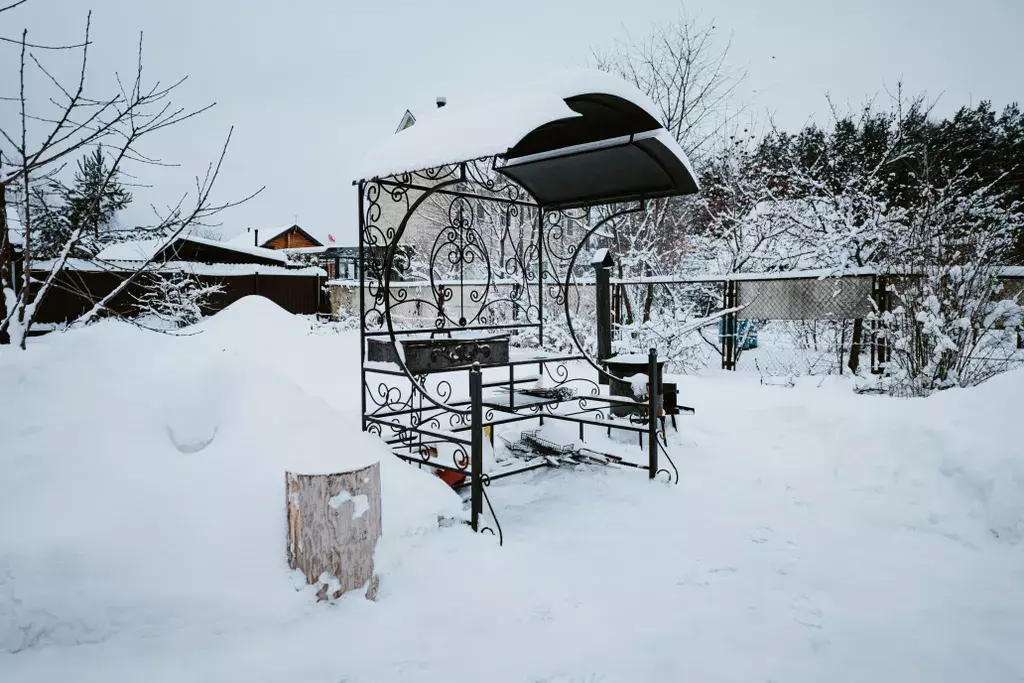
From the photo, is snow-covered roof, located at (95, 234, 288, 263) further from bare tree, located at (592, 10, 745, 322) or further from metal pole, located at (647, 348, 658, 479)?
metal pole, located at (647, 348, 658, 479)

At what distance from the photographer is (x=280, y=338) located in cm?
1149

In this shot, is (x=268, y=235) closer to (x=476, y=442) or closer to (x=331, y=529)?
(x=476, y=442)

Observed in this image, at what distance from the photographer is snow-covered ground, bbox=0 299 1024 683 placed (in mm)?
2215

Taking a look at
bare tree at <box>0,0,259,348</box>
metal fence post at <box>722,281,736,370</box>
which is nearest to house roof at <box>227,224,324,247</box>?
metal fence post at <box>722,281,736,370</box>

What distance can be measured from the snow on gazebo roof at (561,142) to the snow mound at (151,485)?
174cm

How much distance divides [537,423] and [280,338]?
7.45 meters

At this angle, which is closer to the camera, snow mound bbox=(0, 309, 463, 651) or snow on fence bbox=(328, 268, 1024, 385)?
snow mound bbox=(0, 309, 463, 651)

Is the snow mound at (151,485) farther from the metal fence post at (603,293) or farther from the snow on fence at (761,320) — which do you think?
the snow on fence at (761,320)

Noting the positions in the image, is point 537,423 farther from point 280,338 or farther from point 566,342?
point 280,338

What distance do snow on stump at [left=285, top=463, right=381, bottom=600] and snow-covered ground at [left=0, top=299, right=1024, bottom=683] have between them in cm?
10

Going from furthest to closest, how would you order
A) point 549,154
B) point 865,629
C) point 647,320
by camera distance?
point 647,320 → point 549,154 → point 865,629

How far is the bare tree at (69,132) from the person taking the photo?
2.87 metres

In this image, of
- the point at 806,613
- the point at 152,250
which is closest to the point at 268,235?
the point at 152,250

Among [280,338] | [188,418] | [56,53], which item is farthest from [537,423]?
[280,338]
